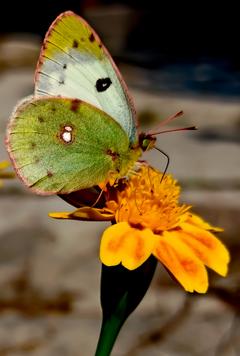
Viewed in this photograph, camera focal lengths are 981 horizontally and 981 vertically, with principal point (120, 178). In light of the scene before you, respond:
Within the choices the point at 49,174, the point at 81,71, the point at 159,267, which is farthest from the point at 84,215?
the point at 159,267

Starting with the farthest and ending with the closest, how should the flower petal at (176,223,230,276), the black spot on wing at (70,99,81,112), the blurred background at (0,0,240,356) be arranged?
the blurred background at (0,0,240,356)
the black spot on wing at (70,99,81,112)
the flower petal at (176,223,230,276)

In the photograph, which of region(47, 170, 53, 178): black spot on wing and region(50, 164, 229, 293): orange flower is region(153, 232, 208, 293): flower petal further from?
region(47, 170, 53, 178): black spot on wing

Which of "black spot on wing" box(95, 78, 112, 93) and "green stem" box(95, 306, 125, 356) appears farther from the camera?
"black spot on wing" box(95, 78, 112, 93)

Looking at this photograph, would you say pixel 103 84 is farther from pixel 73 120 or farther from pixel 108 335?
A: pixel 108 335

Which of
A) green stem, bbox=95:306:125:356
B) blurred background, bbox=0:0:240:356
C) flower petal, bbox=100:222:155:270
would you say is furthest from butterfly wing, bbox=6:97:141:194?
blurred background, bbox=0:0:240:356

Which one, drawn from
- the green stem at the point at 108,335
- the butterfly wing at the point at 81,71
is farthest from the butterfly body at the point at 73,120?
the green stem at the point at 108,335

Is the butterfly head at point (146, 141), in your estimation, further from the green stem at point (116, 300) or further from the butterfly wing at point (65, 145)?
the green stem at point (116, 300)
